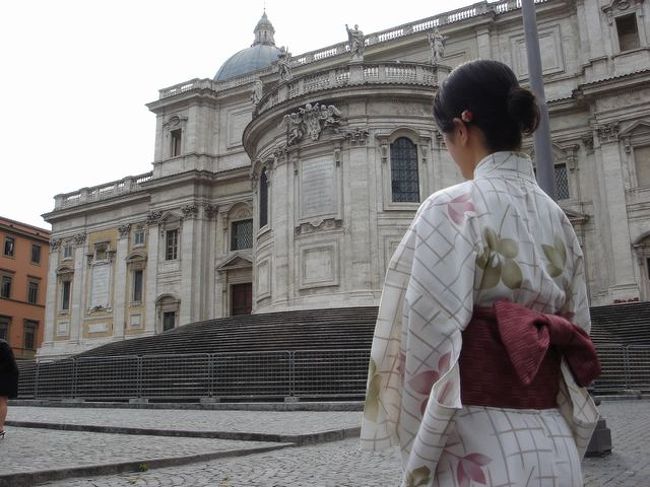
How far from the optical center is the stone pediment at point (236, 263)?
36.2m

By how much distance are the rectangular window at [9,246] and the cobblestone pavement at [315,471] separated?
51.5m

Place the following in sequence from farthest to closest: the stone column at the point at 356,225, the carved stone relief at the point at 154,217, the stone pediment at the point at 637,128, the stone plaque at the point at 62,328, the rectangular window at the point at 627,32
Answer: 1. the stone plaque at the point at 62,328
2. the carved stone relief at the point at 154,217
3. the rectangular window at the point at 627,32
4. the stone pediment at the point at 637,128
5. the stone column at the point at 356,225

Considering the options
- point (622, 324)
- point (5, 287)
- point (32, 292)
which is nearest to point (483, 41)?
point (622, 324)

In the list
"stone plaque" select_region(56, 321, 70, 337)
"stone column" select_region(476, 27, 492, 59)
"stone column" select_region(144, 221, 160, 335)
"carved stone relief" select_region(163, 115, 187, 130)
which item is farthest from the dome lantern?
"stone plaque" select_region(56, 321, 70, 337)

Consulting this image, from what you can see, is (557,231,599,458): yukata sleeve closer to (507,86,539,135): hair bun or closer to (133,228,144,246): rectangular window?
(507,86,539,135): hair bun

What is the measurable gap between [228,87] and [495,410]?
4005cm

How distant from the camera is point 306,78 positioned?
2862cm

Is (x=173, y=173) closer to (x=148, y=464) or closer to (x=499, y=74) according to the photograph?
(x=148, y=464)

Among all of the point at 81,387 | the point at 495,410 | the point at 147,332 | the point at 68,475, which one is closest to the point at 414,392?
the point at 495,410

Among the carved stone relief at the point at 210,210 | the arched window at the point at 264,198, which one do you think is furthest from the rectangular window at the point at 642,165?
the carved stone relief at the point at 210,210

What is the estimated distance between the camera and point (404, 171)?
27.4 m

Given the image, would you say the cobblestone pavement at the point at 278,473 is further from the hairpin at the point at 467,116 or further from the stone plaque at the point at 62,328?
the stone plaque at the point at 62,328

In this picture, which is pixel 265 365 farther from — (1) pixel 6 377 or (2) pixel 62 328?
(2) pixel 62 328

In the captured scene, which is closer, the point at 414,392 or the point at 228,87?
the point at 414,392
